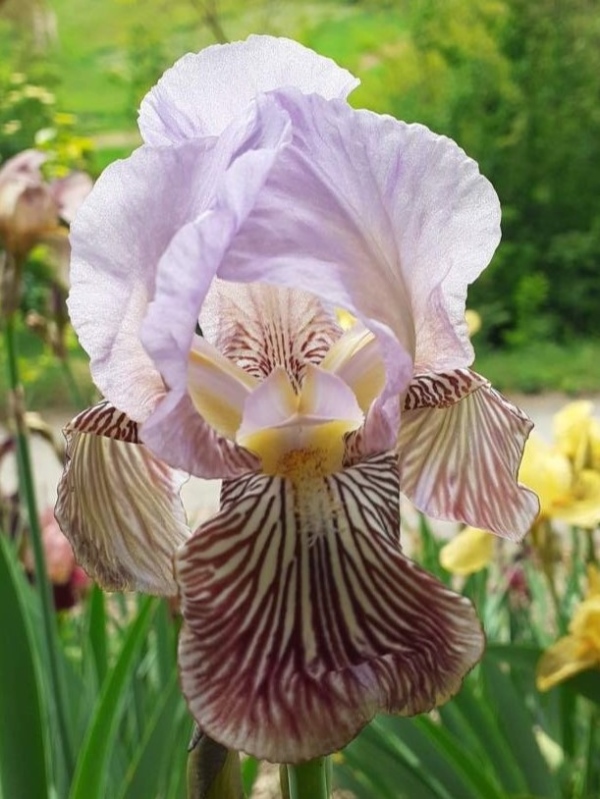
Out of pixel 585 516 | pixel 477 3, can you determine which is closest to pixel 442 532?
pixel 585 516

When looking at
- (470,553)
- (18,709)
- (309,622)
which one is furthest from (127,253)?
(470,553)

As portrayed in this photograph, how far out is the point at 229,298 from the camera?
43 centimetres

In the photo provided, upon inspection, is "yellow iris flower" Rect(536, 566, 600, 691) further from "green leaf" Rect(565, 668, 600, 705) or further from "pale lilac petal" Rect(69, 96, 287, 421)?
"pale lilac petal" Rect(69, 96, 287, 421)

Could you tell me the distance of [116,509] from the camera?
400mm

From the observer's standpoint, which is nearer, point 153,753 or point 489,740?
point 153,753

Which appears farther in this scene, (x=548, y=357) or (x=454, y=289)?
(x=548, y=357)

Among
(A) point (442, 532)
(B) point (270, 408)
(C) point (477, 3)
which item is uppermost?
(C) point (477, 3)

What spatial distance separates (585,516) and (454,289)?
1.87 ft

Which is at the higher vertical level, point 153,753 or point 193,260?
point 193,260

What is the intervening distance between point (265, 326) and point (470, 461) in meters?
0.10

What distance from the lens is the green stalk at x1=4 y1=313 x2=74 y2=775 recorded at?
0.82m

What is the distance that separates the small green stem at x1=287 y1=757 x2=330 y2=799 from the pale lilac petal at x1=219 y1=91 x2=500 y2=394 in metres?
0.12

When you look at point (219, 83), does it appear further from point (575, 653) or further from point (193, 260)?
point (575, 653)

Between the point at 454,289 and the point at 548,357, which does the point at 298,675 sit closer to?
the point at 454,289
